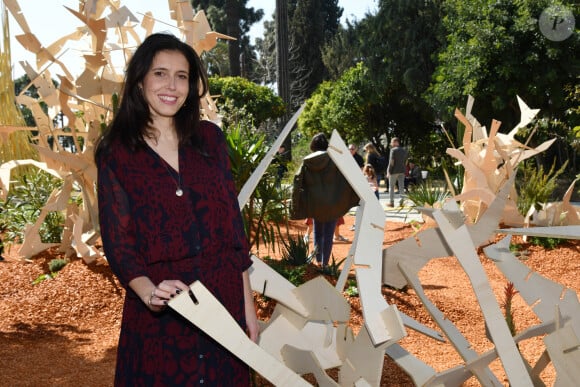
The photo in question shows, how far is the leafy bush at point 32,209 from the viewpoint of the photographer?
→ 7332 mm

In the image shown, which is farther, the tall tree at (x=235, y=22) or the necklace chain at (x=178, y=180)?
the tall tree at (x=235, y=22)

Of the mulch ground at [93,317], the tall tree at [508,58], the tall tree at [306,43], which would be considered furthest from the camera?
the tall tree at [306,43]

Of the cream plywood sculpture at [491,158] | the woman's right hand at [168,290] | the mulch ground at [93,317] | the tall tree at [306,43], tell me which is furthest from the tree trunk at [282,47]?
the tall tree at [306,43]

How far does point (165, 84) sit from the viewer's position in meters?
1.74

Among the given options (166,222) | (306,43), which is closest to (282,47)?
(166,222)

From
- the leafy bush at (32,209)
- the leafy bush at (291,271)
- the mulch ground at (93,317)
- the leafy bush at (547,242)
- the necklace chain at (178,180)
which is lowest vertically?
the leafy bush at (547,242)

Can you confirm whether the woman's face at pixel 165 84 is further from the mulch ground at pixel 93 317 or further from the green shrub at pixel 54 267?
the green shrub at pixel 54 267

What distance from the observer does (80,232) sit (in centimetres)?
578

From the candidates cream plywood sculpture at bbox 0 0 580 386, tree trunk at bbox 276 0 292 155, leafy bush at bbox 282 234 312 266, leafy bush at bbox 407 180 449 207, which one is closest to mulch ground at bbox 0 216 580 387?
leafy bush at bbox 282 234 312 266

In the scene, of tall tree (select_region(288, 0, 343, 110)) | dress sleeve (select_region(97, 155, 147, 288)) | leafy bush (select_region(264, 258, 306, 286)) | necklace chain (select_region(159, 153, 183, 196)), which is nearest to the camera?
dress sleeve (select_region(97, 155, 147, 288))

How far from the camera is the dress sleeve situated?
62.9 inches

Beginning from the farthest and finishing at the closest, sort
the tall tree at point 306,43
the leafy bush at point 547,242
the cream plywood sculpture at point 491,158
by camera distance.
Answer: the tall tree at point 306,43 < the leafy bush at point 547,242 < the cream plywood sculpture at point 491,158

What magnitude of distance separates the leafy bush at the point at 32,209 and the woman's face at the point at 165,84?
234 inches

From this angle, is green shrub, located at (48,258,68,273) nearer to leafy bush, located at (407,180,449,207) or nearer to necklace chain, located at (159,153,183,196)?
necklace chain, located at (159,153,183,196)
